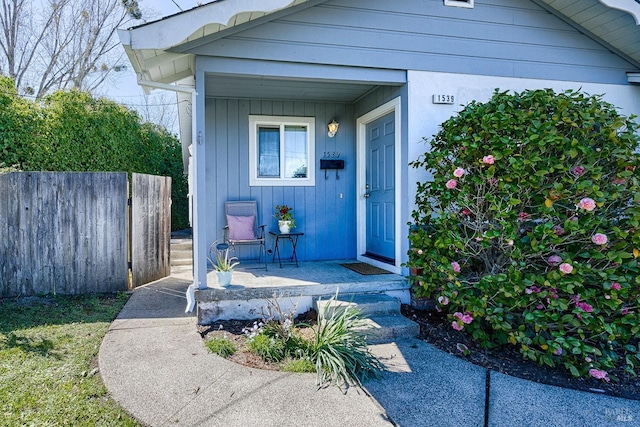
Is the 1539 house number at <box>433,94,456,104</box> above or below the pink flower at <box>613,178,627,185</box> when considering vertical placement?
above

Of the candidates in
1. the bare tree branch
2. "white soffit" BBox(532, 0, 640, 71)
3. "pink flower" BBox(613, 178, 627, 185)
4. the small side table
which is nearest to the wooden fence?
the small side table

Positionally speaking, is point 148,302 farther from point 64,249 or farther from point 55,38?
point 55,38

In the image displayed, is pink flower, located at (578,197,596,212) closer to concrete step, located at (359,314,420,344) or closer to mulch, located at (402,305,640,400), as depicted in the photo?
mulch, located at (402,305,640,400)

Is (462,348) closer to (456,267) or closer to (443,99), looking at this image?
(456,267)

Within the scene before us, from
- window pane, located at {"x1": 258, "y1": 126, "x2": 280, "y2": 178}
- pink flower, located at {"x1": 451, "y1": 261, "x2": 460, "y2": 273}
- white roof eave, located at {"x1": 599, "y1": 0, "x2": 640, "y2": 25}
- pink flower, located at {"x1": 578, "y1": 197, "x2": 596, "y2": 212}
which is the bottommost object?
pink flower, located at {"x1": 451, "y1": 261, "x2": 460, "y2": 273}

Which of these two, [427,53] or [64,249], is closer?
[427,53]

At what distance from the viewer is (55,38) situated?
13.4 meters

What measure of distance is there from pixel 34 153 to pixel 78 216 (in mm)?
2073

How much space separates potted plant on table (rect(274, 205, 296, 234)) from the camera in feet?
18.9

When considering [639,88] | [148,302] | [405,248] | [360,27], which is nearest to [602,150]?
[405,248]

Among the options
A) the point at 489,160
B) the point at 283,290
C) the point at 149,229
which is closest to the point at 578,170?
the point at 489,160

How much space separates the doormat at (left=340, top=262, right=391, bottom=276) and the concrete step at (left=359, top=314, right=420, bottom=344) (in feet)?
3.14

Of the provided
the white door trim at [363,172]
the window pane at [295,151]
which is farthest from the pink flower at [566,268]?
the window pane at [295,151]

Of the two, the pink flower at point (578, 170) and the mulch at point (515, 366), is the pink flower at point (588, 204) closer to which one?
the pink flower at point (578, 170)
